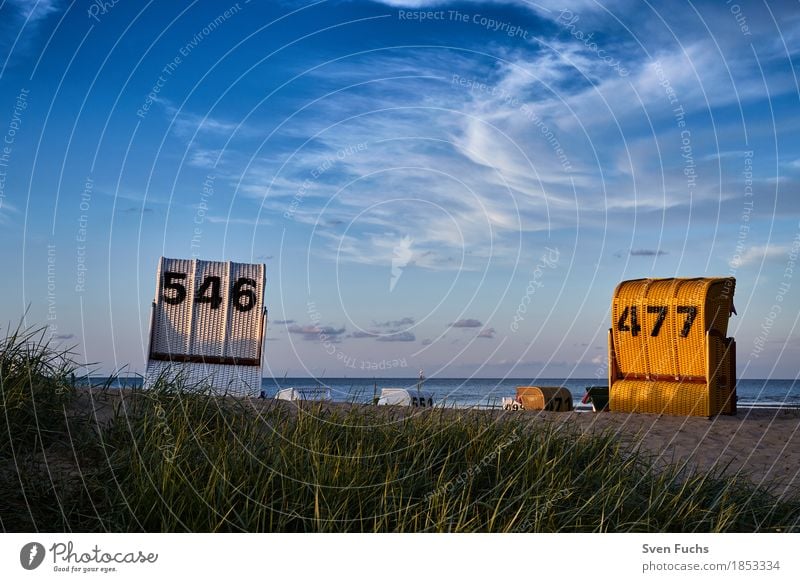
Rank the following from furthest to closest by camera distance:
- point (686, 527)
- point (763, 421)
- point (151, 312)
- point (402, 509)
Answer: point (151, 312) → point (763, 421) → point (686, 527) → point (402, 509)

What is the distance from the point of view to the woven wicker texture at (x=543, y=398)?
15078 millimetres

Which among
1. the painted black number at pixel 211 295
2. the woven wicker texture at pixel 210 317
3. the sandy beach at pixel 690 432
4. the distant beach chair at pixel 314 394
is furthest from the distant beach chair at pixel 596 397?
the distant beach chair at pixel 314 394

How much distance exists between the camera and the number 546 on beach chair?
12227 mm

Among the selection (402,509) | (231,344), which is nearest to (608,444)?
(402,509)

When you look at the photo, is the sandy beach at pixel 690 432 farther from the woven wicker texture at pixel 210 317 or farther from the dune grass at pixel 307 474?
the woven wicker texture at pixel 210 317

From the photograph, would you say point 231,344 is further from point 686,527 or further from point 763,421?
point 686,527

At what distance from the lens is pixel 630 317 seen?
42.8 feet

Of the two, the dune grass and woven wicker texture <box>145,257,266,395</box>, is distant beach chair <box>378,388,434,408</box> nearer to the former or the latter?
the dune grass

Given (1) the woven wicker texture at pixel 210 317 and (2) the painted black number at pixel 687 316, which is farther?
(1) the woven wicker texture at pixel 210 317

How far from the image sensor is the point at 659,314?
41.5ft

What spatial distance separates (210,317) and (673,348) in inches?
360

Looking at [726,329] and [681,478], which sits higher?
[726,329]
